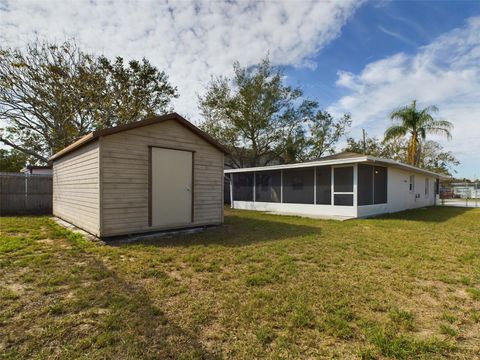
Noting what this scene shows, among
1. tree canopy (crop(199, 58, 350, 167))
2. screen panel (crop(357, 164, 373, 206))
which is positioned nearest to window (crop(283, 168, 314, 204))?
screen panel (crop(357, 164, 373, 206))

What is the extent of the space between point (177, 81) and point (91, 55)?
5.13 metres

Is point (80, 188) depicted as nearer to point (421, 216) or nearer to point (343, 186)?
point (343, 186)

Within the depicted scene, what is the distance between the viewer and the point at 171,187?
649 centimetres

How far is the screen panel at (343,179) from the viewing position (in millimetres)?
9883

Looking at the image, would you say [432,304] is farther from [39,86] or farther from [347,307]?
[39,86]

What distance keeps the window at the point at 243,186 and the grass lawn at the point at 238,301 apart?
872 cm

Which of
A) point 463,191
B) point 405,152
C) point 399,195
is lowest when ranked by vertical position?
point 463,191

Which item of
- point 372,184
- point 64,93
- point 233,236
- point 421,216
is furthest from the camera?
point 64,93

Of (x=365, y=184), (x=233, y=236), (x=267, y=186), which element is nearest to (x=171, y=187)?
(x=233, y=236)

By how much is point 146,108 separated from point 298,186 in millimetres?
10961

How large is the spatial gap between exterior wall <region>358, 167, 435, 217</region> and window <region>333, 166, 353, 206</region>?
58 centimetres

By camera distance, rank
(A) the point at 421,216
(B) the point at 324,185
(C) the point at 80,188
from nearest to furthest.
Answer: (C) the point at 80,188
(A) the point at 421,216
(B) the point at 324,185

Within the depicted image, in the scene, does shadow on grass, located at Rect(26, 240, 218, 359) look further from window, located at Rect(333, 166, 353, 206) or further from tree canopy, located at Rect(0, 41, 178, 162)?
tree canopy, located at Rect(0, 41, 178, 162)

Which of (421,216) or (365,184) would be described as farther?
(421,216)
